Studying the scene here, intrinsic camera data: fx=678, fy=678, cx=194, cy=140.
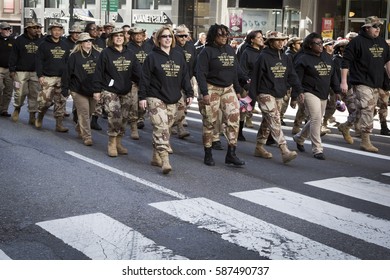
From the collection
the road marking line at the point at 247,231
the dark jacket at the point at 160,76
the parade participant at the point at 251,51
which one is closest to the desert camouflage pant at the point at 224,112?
the dark jacket at the point at 160,76

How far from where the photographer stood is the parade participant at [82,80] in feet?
38.0

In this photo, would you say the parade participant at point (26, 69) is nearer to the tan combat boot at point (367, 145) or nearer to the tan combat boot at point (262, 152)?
the tan combat boot at point (262, 152)

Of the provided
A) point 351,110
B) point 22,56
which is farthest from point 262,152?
point 22,56

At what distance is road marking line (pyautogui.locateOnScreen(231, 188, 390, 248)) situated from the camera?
6.53 metres

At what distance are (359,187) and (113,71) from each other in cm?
409

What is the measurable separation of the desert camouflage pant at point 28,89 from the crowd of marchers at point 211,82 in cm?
65

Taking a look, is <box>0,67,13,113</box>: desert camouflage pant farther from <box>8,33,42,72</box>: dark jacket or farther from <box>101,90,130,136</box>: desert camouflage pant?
<box>101,90,130,136</box>: desert camouflage pant

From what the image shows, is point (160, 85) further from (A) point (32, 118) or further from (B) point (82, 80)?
(A) point (32, 118)

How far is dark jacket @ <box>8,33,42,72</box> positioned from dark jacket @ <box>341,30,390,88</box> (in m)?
6.33

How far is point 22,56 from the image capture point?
45.2 ft

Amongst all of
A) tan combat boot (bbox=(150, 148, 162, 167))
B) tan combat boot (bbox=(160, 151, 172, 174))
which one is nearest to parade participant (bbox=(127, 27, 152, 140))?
tan combat boot (bbox=(150, 148, 162, 167))

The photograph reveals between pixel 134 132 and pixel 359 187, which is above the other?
pixel 134 132
